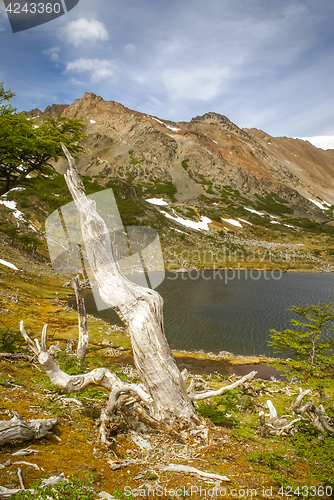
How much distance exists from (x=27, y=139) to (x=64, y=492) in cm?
1167

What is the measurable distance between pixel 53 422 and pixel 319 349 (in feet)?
60.8

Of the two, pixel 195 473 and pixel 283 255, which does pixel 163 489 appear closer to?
pixel 195 473

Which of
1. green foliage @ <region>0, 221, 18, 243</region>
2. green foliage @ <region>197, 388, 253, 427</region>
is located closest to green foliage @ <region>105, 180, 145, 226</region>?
green foliage @ <region>0, 221, 18, 243</region>

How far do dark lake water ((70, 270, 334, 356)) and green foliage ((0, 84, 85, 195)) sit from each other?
24799 mm

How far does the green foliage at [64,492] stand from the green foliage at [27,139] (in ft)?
37.5

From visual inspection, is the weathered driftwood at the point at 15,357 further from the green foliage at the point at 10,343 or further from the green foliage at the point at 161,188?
the green foliage at the point at 161,188

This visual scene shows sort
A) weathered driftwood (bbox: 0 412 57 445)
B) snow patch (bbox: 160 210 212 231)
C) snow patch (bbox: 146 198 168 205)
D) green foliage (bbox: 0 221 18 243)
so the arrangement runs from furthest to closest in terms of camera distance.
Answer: snow patch (bbox: 146 198 168 205), snow patch (bbox: 160 210 212 231), green foliage (bbox: 0 221 18 243), weathered driftwood (bbox: 0 412 57 445)

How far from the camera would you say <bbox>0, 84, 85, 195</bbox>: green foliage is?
36.9ft

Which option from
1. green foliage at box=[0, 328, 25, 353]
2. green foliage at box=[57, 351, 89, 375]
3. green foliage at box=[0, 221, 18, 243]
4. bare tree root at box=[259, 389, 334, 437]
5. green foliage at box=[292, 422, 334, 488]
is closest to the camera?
green foliage at box=[292, 422, 334, 488]

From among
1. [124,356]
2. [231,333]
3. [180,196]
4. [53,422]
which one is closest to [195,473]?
[53,422]

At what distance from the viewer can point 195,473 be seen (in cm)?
503

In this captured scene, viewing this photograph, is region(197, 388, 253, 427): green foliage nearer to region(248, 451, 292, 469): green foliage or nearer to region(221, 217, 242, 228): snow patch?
region(248, 451, 292, 469): green foliage

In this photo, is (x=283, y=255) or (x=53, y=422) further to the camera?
(x=283, y=255)

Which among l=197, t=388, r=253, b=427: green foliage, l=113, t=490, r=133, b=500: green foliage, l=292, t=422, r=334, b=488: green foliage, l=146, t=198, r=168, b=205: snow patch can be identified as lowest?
l=197, t=388, r=253, b=427: green foliage
